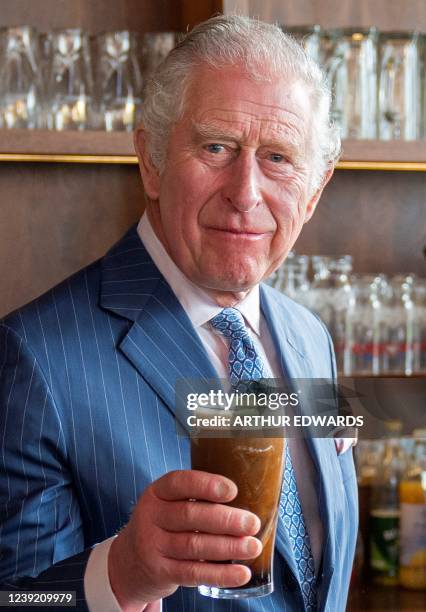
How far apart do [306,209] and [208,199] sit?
0.18 metres

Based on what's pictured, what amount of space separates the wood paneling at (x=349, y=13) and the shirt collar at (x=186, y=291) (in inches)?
42.4

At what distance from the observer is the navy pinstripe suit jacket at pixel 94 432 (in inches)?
45.0

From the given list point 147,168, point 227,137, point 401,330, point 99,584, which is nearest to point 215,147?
point 227,137

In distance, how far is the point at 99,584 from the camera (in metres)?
1.02

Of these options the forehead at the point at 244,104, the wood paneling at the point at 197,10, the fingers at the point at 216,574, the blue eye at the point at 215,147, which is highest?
the wood paneling at the point at 197,10

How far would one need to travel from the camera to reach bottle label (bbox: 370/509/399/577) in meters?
1.52

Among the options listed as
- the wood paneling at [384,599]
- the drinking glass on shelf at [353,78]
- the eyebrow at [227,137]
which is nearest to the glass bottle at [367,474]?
the wood paneling at [384,599]

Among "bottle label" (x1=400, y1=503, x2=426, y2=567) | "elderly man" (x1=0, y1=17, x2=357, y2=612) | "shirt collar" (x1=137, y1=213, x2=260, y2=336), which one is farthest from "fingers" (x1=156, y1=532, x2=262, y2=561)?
"bottle label" (x1=400, y1=503, x2=426, y2=567)

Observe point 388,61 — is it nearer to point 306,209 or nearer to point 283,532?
point 306,209

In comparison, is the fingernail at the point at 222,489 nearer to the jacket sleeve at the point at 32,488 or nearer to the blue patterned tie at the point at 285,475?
the blue patterned tie at the point at 285,475

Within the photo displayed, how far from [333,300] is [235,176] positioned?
0.98 m

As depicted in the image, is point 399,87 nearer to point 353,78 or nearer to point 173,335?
point 353,78

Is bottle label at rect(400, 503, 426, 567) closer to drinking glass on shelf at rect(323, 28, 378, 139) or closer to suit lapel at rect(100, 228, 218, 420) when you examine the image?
suit lapel at rect(100, 228, 218, 420)

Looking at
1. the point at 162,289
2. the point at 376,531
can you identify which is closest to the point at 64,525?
the point at 162,289
